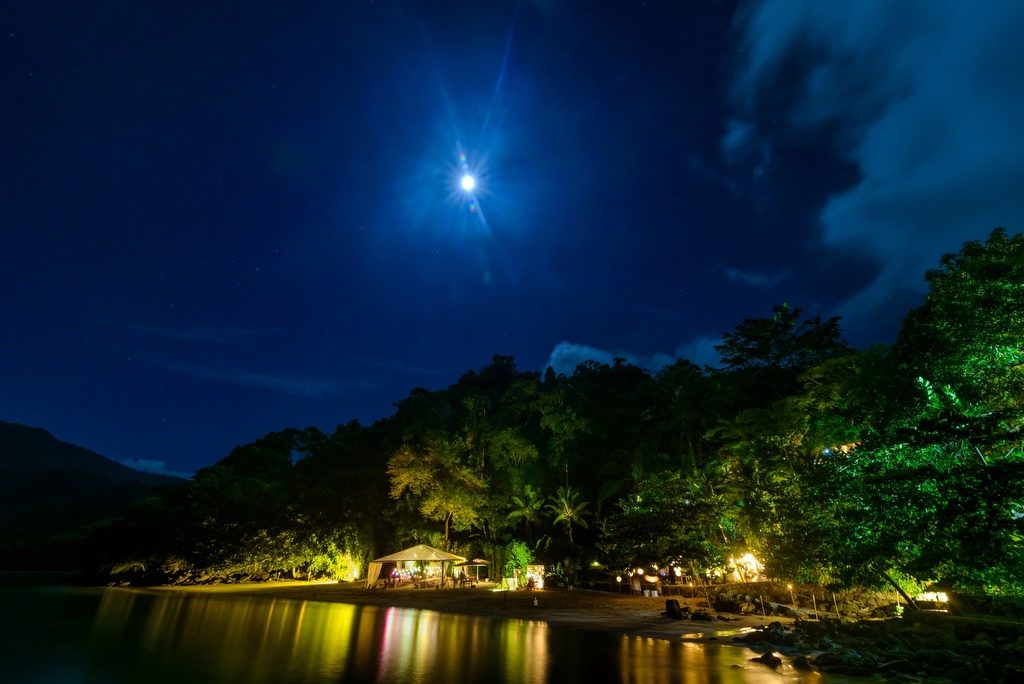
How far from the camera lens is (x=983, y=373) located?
10.9 metres

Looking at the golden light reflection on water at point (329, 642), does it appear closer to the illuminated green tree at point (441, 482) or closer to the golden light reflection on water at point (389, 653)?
the golden light reflection on water at point (389, 653)

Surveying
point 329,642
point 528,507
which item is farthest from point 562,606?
point 329,642

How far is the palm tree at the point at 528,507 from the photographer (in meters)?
32.3

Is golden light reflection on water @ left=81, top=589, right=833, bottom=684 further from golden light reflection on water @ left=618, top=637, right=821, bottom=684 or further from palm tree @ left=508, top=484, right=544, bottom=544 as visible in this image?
palm tree @ left=508, top=484, right=544, bottom=544

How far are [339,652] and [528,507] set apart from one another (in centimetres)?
2124

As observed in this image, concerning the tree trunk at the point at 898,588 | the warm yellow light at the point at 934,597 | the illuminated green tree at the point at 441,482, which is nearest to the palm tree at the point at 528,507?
the illuminated green tree at the point at 441,482

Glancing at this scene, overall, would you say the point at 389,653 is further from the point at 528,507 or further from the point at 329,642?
the point at 528,507

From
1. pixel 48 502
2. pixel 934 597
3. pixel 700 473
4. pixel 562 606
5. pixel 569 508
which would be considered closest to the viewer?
pixel 934 597

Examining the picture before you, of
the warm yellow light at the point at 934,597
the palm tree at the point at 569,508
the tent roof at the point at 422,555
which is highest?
the palm tree at the point at 569,508

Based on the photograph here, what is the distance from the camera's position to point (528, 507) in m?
32.6

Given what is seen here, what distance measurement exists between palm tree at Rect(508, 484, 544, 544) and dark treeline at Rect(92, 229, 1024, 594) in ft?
0.59

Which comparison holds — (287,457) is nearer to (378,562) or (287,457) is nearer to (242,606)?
(378,562)

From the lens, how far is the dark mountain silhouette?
6512cm

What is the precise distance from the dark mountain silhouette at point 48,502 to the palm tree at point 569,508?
4012cm
